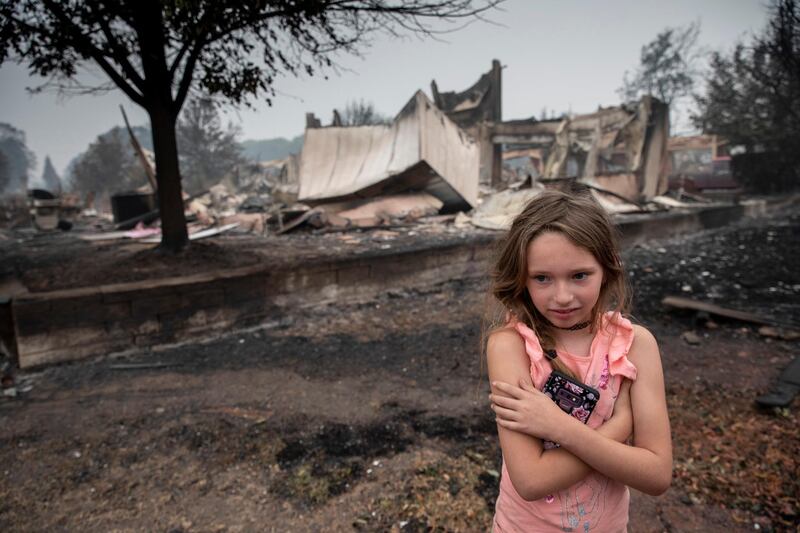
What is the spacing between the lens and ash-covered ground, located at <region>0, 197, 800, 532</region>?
2.15 metres

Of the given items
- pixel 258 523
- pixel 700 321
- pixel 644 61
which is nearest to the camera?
pixel 258 523

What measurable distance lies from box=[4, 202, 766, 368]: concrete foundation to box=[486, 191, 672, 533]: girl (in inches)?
130

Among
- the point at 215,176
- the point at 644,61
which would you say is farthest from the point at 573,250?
the point at 644,61

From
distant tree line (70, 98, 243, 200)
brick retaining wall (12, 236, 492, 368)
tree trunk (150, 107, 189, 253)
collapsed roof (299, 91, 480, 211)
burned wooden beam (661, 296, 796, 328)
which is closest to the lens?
brick retaining wall (12, 236, 492, 368)

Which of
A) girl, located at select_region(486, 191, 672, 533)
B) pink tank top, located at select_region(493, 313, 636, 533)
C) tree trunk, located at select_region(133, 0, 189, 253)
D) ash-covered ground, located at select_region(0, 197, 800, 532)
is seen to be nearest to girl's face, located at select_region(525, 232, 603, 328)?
girl, located at select_region(486, 191, 672, 533)

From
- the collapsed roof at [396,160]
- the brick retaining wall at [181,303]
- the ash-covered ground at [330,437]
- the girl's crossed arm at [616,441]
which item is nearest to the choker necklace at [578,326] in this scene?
the girl's crossed arm at [616,441]

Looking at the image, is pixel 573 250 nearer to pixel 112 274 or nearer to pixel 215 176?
pixel 112 274

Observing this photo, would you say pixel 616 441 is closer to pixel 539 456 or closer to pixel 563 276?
pixel 539 456

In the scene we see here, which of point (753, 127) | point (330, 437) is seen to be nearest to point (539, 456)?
point (330, 437)

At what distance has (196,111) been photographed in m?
34.2

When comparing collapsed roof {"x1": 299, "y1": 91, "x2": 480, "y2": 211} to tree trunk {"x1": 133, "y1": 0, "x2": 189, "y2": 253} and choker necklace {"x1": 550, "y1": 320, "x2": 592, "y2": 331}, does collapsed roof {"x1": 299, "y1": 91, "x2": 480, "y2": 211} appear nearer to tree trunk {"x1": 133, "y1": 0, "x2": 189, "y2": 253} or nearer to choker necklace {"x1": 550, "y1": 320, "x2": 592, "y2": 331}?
tree trunk {"x1": 133, "y1": 0, "x2": 189, "y2": 253}

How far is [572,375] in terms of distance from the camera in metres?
1.09

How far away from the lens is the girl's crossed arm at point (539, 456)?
3.08ft

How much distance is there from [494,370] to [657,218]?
440 inches
